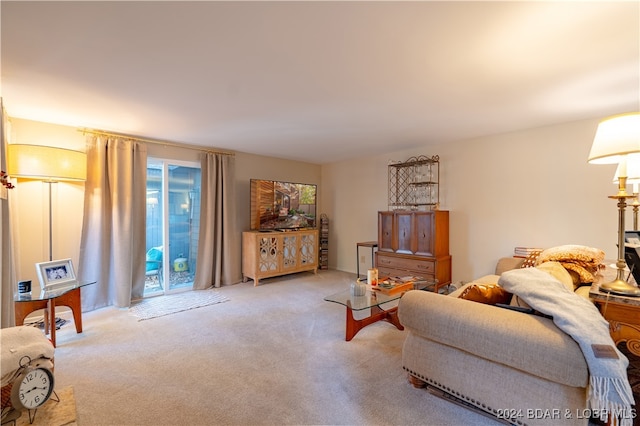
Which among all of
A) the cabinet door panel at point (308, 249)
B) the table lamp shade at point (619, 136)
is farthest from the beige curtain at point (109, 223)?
the table lamp shade at point (619, 136)

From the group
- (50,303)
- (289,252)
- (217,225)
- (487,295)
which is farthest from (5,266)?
(289,252)

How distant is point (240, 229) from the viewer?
4.79 meters

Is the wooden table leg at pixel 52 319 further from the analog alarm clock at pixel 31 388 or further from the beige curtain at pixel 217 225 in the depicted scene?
the beige curtain at pixel 217 225

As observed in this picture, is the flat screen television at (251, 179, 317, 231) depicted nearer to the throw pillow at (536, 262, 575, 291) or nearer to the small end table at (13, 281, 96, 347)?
the small end table at (13, 281, 96, 347)

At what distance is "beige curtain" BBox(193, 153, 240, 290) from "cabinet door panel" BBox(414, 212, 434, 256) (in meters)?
2.85

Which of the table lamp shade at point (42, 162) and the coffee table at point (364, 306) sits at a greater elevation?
the table lamp shade at point (42, 162)

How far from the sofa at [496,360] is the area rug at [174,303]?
2.70 m

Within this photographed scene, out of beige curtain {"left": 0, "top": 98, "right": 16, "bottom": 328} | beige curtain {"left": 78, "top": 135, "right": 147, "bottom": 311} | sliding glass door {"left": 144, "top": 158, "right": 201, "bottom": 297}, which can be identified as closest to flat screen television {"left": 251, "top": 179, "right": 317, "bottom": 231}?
sliding glass door {"left": 144, "top": 158, "right": 201, "bottom": 297}

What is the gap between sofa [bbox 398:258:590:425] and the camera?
130 centimetres

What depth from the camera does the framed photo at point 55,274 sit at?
8.54 ft

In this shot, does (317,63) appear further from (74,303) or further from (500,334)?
Result: (74,303)

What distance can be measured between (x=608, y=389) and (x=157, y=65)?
9.92 feet

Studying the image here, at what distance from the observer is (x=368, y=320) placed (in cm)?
270

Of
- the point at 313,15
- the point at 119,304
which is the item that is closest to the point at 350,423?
the point at 313,15
